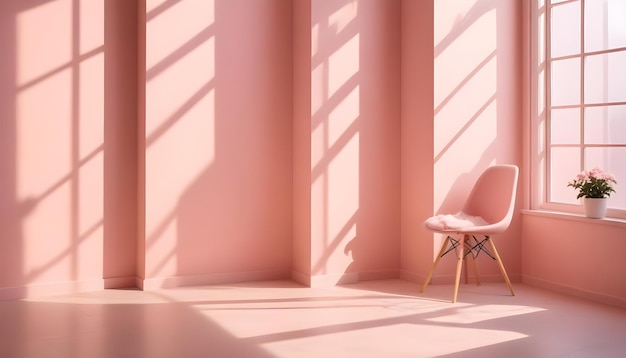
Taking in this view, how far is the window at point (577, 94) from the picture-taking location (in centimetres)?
503

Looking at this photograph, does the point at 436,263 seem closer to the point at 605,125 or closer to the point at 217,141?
Result: the point at 605,125

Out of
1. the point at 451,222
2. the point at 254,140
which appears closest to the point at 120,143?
the point at 254,140

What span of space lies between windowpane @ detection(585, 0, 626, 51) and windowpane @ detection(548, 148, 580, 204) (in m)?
0.82

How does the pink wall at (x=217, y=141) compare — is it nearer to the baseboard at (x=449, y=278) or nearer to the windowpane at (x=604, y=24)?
the baseboard at (x=449, y=278)

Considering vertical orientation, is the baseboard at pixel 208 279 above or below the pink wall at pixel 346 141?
below

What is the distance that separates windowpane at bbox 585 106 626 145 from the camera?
500 centimetres

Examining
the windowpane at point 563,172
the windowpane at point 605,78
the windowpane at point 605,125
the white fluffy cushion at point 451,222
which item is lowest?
the white fluffy cushion at point 451,222

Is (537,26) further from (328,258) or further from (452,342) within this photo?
(452,342)

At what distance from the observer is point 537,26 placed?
567cm

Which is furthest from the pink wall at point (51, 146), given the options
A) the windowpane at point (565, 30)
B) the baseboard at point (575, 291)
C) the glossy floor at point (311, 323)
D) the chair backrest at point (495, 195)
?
the windowpane at point (565, 30)

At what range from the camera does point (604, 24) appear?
5.12 m

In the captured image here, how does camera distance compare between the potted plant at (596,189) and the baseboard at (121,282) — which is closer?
the potted plant at (596,189)

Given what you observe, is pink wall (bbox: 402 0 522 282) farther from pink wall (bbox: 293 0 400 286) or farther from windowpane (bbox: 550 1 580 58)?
windowpane (bbox: 550 1 580 58)

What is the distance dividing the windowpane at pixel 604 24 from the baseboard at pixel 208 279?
9.95 ft
